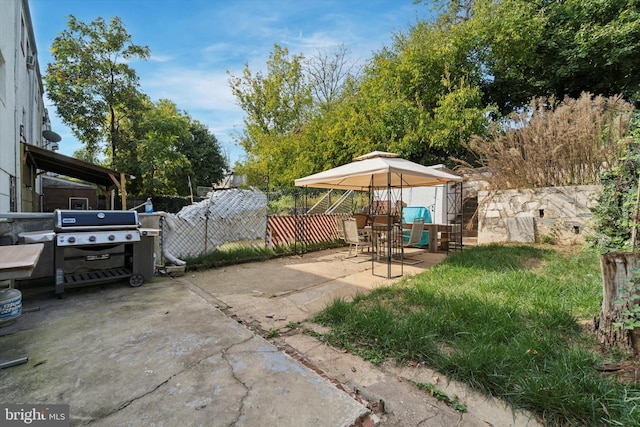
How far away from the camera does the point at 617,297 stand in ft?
6.88

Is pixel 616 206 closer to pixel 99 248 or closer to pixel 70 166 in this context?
pixel 99 248

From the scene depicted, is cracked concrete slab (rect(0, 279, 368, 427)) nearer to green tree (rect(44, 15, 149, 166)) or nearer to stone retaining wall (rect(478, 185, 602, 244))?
stone retaining wall (rect(478, 185, 602, 244))

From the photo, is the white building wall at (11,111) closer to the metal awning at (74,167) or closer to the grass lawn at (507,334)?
the metal awning at (74,167)

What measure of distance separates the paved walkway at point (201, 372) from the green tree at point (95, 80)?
12.4 metres

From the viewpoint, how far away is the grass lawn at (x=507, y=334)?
161cm

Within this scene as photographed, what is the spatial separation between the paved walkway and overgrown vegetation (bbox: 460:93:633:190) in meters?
6.20

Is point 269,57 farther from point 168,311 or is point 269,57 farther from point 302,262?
point 168,311

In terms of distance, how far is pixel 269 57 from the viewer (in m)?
17.8

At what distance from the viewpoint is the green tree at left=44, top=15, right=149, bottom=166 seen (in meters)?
11.7

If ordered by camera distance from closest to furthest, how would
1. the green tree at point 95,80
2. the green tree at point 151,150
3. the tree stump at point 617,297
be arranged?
the tree stump at point 617,297 → the green tree at point 95,80 → the green tree at point 151,150

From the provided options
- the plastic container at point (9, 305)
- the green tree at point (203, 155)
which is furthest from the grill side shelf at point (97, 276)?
the green tree at point (203, 155)

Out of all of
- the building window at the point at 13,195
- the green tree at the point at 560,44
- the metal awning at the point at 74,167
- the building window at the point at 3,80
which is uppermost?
the green tree at the point at 560,44

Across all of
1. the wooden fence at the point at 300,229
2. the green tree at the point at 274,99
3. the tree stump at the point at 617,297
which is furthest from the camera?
the green tree at the point at 274,99

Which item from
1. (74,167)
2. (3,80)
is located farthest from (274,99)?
(3,80)
